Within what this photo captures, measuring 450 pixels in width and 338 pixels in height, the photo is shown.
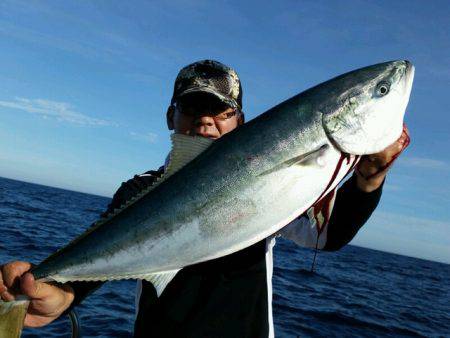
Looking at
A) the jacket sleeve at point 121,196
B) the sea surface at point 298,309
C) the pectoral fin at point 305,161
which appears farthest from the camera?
the sea surface at point 298,309

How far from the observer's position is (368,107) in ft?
10.2

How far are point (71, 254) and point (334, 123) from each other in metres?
2.21

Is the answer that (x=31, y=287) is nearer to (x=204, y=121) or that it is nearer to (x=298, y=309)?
(x=204, y=121)

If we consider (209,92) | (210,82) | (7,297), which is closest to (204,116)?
(209,92)

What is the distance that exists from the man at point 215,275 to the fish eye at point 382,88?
0.37 metres

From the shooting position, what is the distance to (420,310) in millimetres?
24281

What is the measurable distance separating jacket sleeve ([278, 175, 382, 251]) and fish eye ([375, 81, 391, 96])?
72 centimetres

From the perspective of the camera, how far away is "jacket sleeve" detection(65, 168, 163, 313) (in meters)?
3.88

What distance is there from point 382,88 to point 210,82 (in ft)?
6.11

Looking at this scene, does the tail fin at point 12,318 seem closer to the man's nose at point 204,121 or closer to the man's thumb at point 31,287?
the man's thumb at point 31,287

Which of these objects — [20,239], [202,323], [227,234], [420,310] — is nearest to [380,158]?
[227,234]

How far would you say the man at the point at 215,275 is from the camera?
347 cm

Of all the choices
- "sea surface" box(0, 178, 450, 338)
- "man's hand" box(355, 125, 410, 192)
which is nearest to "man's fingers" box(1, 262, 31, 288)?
"man's hand" box(355, 125, 410, 192)

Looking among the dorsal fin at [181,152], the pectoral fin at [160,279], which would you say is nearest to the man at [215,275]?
the pectoral fin at [160,279]
